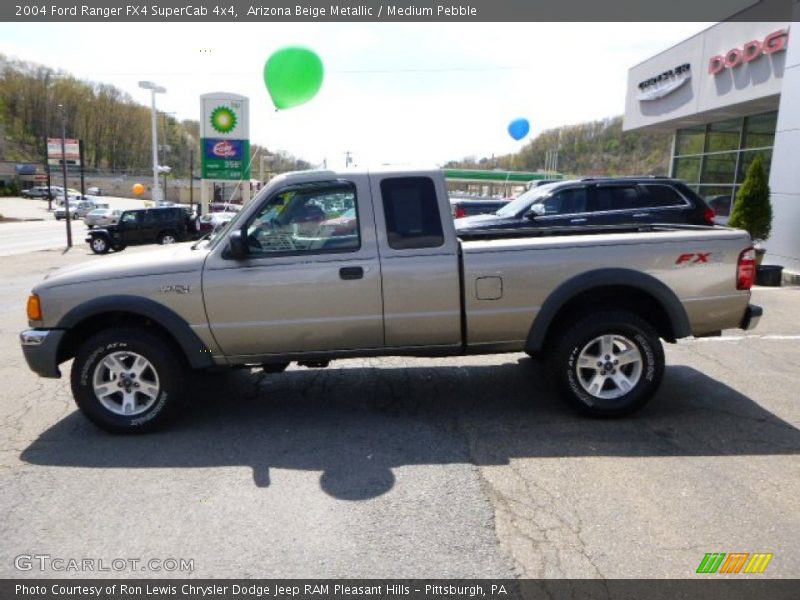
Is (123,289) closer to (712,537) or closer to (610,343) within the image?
(610,343)

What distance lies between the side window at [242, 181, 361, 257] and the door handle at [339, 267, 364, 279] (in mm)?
164

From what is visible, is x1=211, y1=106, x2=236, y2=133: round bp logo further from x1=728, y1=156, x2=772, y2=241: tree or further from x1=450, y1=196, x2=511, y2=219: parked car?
x1=728, y1=156, x2=772, y2=241: tree

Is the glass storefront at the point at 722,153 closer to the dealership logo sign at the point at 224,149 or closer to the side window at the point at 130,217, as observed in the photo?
the dealership logo sign at the point at 224,149

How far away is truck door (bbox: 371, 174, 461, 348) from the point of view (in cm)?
438

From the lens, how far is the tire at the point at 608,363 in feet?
14.6

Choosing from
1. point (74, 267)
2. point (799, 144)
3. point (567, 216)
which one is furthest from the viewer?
point (799, 144)

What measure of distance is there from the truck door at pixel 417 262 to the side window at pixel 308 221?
226 mm

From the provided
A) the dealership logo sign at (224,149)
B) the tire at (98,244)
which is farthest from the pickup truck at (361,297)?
the dealership logo sign at (224,149)

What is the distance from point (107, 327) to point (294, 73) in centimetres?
565

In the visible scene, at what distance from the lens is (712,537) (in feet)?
9.80

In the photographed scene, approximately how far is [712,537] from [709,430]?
5.09ft
